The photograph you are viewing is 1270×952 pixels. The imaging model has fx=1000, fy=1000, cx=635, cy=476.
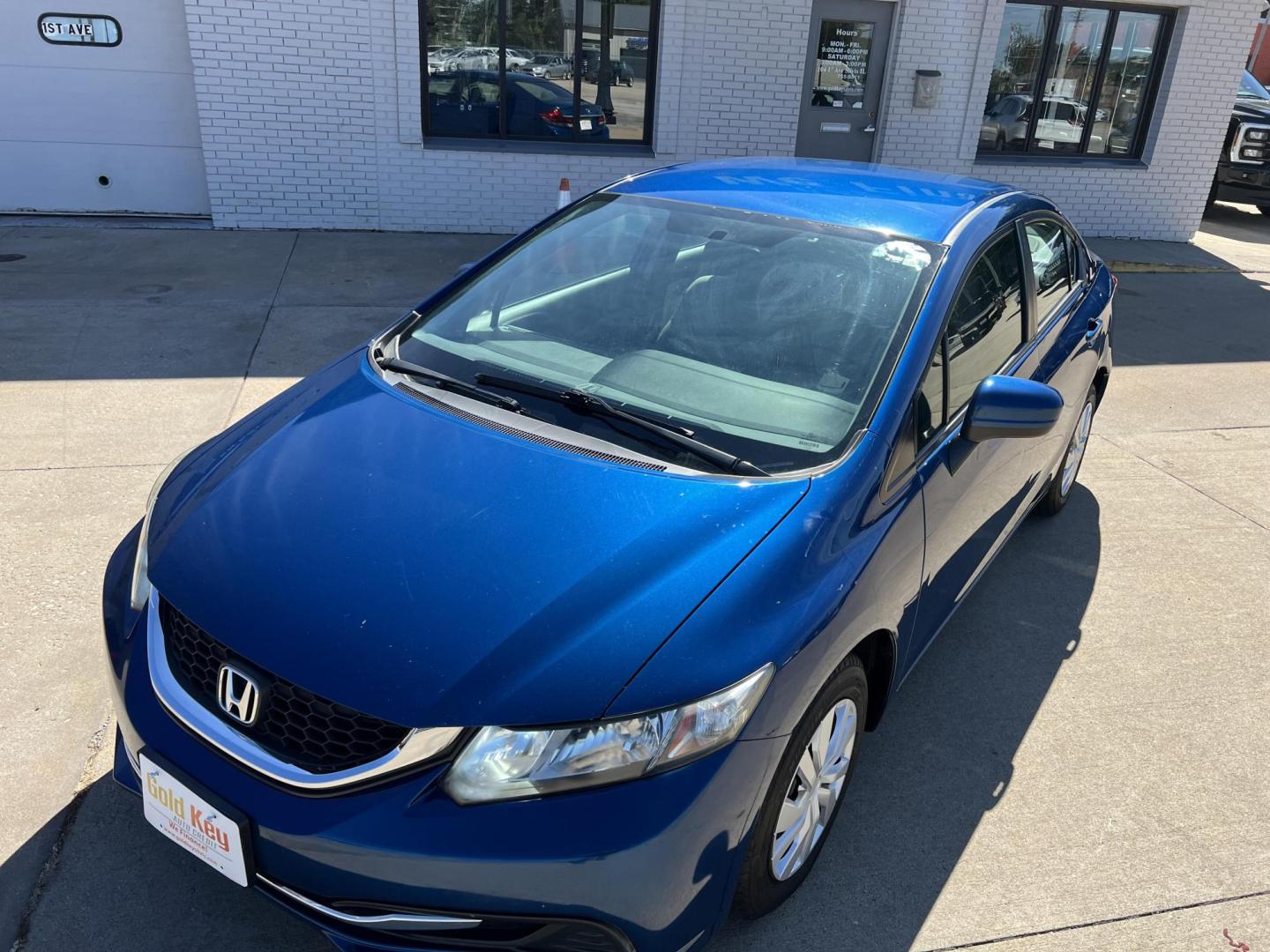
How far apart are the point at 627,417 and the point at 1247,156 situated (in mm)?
14181

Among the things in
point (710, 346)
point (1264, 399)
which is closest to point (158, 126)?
point (710, 346)

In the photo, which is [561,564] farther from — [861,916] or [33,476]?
[33,476]

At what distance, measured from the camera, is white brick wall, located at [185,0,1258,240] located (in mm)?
8828

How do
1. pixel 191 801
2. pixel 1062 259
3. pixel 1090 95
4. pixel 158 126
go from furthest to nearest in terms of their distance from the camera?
pixel 1090 95, pixel 158 126, pixel 1062 259, pixel 191 801

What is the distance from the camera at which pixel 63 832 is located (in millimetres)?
2678

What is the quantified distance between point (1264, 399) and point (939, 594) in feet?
17.0

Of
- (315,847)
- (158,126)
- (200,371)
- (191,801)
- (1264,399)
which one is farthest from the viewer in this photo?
(158,126)

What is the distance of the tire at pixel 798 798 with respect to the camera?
2.24 meters

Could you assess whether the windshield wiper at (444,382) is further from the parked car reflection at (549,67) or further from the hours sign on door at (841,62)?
the hours sign on door at (841,62)

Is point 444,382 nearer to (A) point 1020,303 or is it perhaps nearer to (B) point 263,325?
(A) point 1020,303

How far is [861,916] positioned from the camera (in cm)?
259

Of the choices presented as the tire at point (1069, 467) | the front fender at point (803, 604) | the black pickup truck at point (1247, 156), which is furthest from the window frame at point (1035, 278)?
the black pickup truck at point (1247, 156)

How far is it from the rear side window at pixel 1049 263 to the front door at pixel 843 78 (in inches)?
237

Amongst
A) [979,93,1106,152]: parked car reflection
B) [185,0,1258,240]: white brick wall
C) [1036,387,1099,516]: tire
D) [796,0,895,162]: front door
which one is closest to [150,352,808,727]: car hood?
[1036,387,1099,516]: tire
